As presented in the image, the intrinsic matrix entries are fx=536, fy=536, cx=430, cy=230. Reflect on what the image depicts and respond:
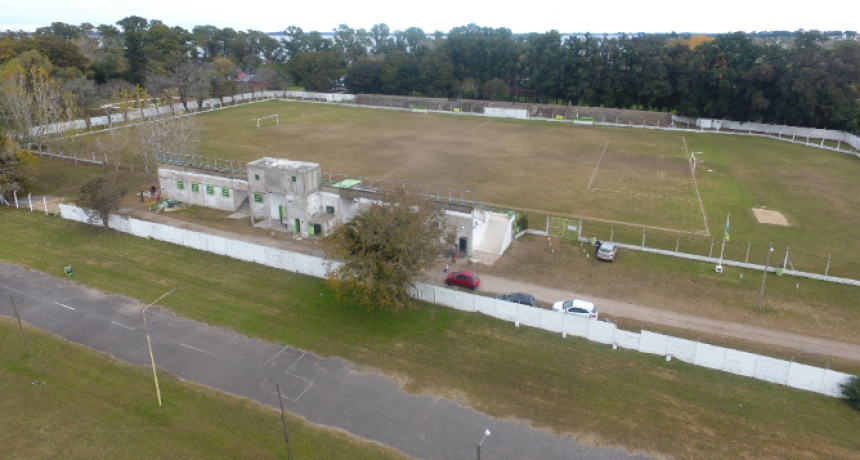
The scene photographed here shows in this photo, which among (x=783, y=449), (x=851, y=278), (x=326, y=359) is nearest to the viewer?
(x=783, y=449)

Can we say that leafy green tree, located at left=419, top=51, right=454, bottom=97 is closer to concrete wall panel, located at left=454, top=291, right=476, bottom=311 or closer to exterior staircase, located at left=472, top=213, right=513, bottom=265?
exterior staircase, located at left=472, top=213, right=513, bottom=265

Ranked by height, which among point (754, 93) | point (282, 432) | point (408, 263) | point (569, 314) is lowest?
point (282, 432)

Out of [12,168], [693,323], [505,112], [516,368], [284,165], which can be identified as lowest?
[516,368]

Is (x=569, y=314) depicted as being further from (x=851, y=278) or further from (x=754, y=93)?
(x=754, y=93)

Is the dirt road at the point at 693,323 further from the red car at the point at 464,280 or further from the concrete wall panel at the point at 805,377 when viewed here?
the concrete wall panel at the point at 805,377

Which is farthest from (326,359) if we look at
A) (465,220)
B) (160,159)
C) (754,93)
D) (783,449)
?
(754,93)

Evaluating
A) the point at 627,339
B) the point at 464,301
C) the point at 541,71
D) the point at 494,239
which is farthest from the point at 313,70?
the point at 627,339

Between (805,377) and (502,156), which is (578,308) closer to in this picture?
(805,377)
